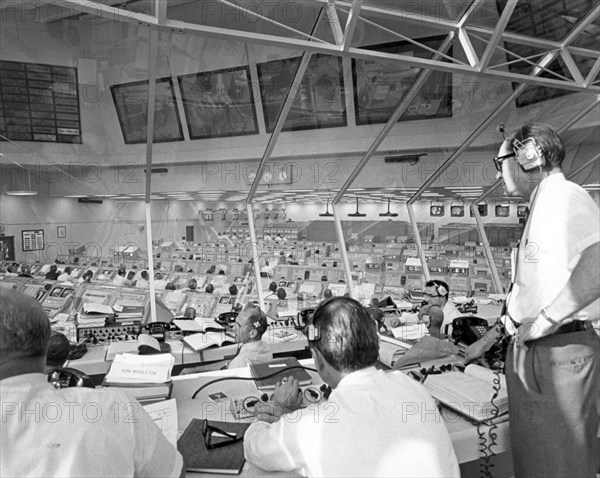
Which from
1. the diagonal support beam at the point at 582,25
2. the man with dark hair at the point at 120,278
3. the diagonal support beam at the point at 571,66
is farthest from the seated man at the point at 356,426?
the diagonal support beam at the point at 571,66

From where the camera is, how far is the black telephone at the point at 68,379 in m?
1.48

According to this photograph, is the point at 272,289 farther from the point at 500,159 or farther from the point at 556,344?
the point at 556,344

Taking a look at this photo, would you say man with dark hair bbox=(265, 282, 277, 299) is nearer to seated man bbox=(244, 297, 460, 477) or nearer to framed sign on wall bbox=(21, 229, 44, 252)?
framed sign on wall bbox=(21, 229, 44, 252)

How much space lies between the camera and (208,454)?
128cm

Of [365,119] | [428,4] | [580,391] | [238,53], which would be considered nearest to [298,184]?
[365,119]

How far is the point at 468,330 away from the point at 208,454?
1740 millimetres

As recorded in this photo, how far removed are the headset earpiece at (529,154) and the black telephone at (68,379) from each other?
1650 mm

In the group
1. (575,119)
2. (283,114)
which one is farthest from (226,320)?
(575,119)

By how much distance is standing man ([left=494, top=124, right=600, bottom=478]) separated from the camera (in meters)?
1.29

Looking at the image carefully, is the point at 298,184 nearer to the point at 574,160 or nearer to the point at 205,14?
the point at 205,14

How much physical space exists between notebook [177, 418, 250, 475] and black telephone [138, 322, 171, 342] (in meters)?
2.21

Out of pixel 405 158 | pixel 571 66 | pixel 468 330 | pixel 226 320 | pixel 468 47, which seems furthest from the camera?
pixel 405 158

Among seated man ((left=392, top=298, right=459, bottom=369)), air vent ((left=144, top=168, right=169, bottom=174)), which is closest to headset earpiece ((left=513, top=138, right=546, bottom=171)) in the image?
seated man ((left=392, top=298, right=459, bottom=369))

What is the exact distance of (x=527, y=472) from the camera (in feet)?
4.40
